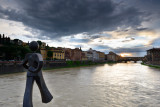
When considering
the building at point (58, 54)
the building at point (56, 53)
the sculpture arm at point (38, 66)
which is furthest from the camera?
the building at point (58, 54)

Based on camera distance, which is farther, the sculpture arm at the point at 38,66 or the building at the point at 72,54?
the building at the point at 72,54

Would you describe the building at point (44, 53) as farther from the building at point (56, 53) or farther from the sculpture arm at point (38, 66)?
the sculpture arm at point (38, 66)

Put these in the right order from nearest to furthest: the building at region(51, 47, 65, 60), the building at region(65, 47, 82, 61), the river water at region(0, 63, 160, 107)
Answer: the river water at region(0, 63, 160, 107) → the building at region(51, 47, 65, 60) → the building at region(65, 47, 82, 61)

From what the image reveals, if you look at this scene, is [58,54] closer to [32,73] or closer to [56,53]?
[56,53]

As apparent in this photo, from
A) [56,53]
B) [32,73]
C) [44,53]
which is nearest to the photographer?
[32,73]

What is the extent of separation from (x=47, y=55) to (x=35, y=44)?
273ft

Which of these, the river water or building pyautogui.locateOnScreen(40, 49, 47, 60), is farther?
building pyautogui.locateOnScreen(40, 49, 47, 60)

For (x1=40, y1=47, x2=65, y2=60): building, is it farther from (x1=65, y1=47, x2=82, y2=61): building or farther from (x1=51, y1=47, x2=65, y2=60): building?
(x1=65, y1=47, x2=82, y2=61): building

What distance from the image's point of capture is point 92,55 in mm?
136375

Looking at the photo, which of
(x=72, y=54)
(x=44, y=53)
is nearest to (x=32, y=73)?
(x=44, y=53)

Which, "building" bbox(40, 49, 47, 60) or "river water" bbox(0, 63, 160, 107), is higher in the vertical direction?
"building" bbox(40, 49, 47, 60)

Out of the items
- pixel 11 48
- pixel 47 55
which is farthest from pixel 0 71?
pixel 47 55

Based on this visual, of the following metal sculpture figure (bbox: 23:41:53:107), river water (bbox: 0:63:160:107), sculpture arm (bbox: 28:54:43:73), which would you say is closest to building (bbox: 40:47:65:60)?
river water (bbox: 0:63:160:107)

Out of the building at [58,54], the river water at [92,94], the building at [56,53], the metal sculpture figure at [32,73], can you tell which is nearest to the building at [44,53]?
the building at [56,53]
